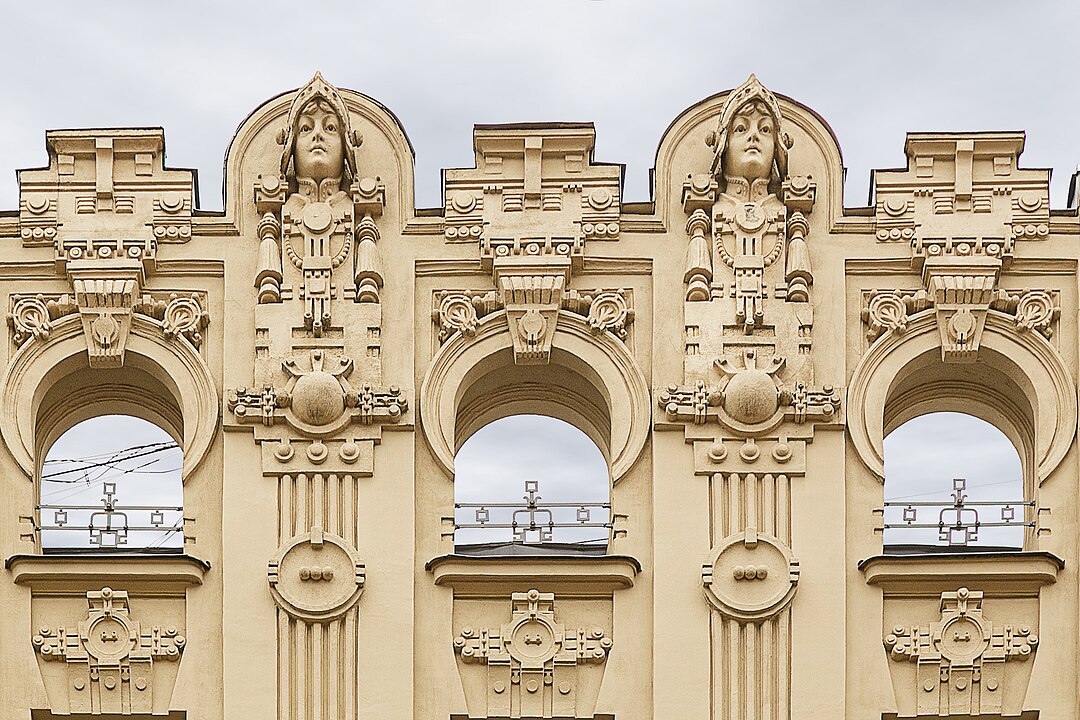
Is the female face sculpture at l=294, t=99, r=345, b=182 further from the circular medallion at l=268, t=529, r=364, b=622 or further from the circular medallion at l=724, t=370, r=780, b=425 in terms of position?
the circular medallion at l=724, t=370, r=780, b=425

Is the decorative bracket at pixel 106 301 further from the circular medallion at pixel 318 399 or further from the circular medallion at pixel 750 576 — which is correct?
the circular medallion at pixel 750 576

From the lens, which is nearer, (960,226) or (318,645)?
(318,645)

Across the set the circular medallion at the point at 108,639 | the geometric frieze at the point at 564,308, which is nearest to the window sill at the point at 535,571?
the geometric frieze at the point at 564,308

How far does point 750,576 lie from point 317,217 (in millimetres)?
5586

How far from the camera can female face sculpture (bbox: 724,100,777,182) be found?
28984 millimetres

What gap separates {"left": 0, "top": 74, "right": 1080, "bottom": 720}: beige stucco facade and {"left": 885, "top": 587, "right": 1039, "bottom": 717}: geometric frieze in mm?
30

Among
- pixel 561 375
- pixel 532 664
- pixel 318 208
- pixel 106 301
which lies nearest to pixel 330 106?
pixel 318 208

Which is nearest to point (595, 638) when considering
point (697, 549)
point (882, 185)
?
point (697, 549)

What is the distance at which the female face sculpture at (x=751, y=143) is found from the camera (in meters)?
29.0

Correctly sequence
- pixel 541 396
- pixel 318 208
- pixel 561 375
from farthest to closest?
pixel 541 396, pixel 561 375, pixel 318 208

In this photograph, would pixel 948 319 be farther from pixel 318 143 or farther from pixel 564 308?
pixel 318 143

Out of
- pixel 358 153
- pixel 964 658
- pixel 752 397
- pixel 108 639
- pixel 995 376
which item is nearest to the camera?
pixel 964 658

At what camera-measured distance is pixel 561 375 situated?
29562 millimetres

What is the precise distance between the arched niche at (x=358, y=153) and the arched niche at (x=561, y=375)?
1.52m
